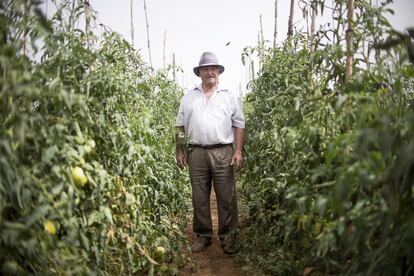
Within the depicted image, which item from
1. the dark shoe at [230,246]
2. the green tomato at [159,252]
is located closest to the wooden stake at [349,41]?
the green tomato at [159,252]

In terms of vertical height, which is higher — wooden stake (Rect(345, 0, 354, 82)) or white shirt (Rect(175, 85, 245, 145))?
wooden stake (Rect(345, 0, 354, 82))

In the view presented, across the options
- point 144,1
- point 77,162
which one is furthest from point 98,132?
point 144,1

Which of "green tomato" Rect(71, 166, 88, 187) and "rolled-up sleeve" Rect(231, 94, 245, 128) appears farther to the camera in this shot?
"rolled-up sleeve" Rect(231, 94, 245, 128)

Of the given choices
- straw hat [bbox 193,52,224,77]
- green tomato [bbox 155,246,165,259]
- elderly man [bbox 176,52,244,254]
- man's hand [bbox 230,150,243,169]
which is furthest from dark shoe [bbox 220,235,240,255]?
straw hat [bbox 193,52,224,77]

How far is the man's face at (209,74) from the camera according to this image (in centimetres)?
310

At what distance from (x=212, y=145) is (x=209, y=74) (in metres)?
0.66

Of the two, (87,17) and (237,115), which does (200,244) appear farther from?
(87,17)

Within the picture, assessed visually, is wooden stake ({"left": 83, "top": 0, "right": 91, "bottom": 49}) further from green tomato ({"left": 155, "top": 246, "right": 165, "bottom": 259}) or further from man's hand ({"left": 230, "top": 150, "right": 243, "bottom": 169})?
man's hand ({"left": 230, "top": 150, "right": 243, "bottom": 169})

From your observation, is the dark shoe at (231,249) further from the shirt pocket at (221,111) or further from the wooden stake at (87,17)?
the wooden stake at (87,17)

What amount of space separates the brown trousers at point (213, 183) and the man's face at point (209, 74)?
2.07ft

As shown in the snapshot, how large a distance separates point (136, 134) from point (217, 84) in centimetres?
125

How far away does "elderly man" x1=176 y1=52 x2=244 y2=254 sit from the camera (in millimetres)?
3020

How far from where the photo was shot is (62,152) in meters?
1.43

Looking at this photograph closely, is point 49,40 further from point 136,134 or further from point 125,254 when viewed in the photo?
point 125,254
